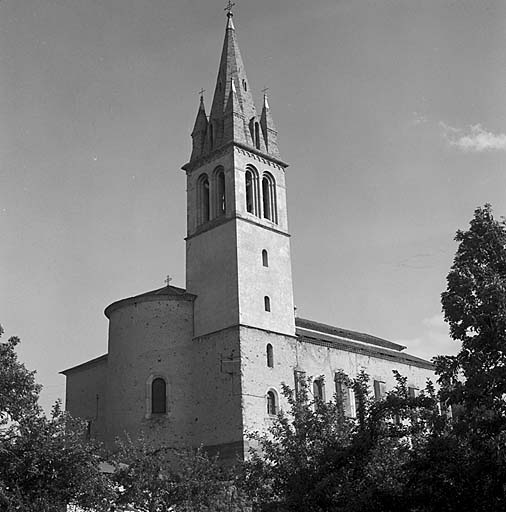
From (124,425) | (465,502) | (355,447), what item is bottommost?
(465,502)

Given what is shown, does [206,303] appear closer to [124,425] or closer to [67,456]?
[124,425]

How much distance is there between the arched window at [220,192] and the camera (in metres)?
52.5

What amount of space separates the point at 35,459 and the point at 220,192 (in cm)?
2992

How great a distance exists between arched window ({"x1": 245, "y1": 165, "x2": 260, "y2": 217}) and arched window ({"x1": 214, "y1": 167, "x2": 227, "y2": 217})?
1598 millimetres

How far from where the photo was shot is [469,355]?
65.5 ft

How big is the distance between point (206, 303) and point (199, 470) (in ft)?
62.5

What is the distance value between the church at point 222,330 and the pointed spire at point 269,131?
10cm

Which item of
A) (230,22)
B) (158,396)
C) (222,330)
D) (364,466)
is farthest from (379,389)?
(364,466)

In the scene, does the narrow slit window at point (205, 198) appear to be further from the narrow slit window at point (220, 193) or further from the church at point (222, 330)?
the narrow slit window at point (220, 193)

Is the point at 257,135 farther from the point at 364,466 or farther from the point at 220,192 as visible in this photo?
the point at 364,466

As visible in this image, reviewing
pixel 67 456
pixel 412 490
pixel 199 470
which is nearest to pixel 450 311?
pixel 412 490

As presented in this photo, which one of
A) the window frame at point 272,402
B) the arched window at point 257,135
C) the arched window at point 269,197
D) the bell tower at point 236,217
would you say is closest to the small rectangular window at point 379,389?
the bell tower at point 236,217

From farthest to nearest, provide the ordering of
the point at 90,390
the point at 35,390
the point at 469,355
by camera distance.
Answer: the point at 90,390 → the point at 35,390 → the point at 469,355

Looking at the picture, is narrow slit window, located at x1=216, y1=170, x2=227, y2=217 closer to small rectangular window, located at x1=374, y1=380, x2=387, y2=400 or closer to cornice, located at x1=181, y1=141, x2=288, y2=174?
cornice, located at x1=181, y1=141, x2=288, y2=174
